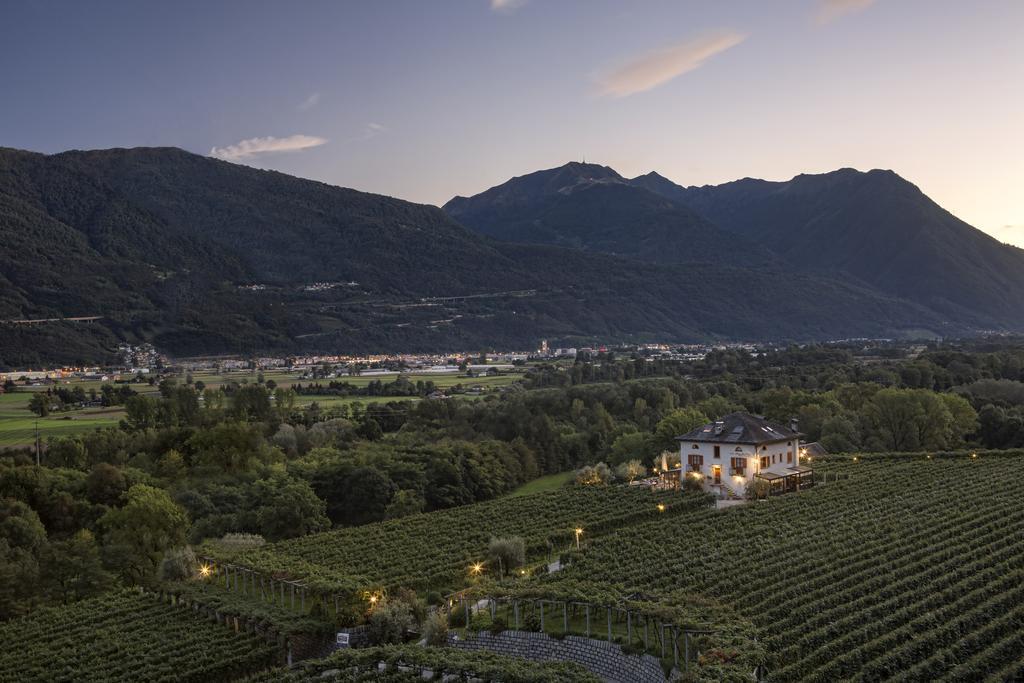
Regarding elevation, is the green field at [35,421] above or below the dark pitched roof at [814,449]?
above

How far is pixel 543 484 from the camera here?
6750cm

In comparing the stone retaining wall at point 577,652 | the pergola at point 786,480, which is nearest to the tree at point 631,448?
the pergola at point 786,480

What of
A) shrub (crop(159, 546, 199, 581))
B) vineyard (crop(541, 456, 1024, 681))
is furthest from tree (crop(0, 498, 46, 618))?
vineyard (crop(541, 456, 1024, 681))

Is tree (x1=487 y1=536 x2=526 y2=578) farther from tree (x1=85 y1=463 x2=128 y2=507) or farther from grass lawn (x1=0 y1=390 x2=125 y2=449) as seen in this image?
grass lawn (x1=0 y1=390 x2=125 y2=449)

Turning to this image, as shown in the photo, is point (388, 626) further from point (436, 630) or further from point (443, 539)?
point (443, 539)

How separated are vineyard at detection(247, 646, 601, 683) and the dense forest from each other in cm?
1700

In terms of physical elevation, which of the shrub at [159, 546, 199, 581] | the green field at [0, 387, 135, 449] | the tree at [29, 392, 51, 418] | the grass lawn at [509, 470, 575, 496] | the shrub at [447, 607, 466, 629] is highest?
the tree at [29, 392, 51, 418]

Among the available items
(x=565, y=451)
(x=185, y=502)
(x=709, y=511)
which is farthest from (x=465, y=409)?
(x=709, y=511)

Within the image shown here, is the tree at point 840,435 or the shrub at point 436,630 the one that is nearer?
the shrub at point 436,630

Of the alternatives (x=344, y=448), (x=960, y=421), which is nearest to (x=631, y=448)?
(x=344, y=448)

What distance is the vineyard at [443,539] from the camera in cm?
3675

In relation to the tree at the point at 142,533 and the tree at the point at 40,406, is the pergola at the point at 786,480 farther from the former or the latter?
the tree at the point at 40,406

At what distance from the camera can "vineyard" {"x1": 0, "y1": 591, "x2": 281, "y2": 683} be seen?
28609 millimetres

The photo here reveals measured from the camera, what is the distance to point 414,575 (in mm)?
36406
